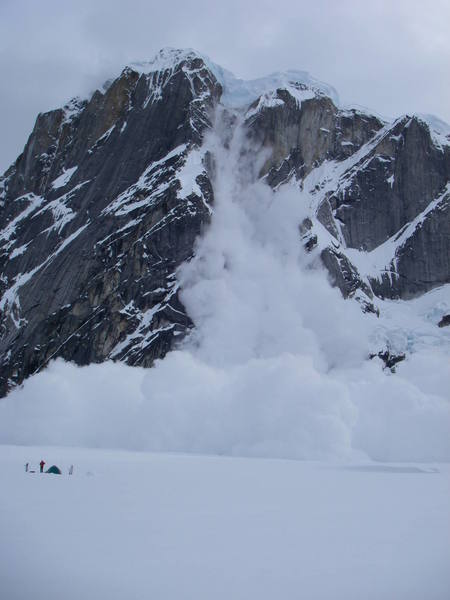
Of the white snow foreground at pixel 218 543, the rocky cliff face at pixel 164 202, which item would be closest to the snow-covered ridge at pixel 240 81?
the rocky cliff face at pixel 164 202

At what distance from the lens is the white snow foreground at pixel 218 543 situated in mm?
22234

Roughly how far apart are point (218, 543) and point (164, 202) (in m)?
117

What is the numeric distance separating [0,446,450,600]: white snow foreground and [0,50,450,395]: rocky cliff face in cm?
8832

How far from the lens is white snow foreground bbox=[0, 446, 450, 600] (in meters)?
22.2

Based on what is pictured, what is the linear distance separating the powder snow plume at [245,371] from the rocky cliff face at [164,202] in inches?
156

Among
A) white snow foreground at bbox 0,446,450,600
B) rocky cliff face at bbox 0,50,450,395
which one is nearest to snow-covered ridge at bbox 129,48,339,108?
rocky cliff face at bbox 0,50,450,395

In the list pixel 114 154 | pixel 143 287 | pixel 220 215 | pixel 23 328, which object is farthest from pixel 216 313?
pixel 114 154

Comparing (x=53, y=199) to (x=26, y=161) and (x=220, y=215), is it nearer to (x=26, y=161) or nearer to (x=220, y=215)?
(x=26, y=161)

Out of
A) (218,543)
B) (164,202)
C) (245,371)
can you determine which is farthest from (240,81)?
(218,543)

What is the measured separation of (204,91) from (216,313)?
53.0 metres

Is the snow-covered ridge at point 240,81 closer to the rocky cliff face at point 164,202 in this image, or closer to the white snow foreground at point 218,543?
the rocky cliff face at point 164,202

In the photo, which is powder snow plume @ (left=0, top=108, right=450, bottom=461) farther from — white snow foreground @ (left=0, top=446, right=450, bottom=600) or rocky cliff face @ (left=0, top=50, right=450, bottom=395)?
white snow foreground @ (left=0, top=446, right=450, bottom=600)

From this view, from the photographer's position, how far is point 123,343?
5123 inches

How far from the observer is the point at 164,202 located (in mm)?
141500
